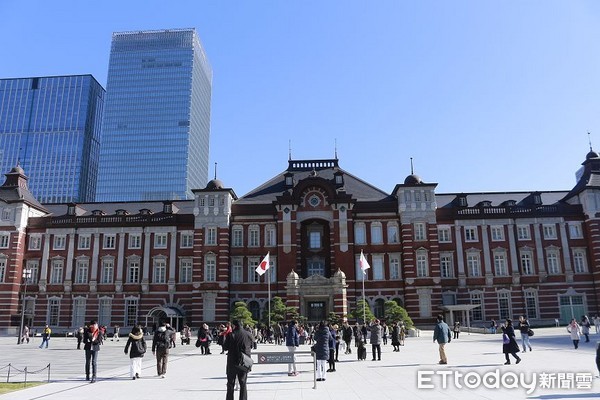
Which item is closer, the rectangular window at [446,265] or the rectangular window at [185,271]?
the rectangular window at [446,265]

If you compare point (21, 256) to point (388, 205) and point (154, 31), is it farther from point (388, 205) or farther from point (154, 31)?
point (154, 31)

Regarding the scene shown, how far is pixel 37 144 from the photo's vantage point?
137750mm

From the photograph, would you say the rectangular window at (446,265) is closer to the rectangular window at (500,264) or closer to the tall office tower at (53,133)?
the rectangular window at (500,264)

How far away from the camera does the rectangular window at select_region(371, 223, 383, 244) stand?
49.6 metres

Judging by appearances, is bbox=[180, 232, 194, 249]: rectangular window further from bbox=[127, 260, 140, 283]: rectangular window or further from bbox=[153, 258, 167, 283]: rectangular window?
bbox=[127, 260, 140, 283]: rectangular window

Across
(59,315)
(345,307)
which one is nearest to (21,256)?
(59,315)

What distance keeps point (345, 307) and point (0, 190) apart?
40.1 metres

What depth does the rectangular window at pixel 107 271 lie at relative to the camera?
167 ft

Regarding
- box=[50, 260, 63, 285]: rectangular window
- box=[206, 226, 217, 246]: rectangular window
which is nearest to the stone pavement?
box=[206, 226, 217, 246]: rectangular window

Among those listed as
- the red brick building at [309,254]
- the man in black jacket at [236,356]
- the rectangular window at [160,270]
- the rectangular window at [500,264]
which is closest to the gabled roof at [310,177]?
the red brick building at [309,254]

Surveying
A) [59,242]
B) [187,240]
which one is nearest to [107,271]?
[59,242]

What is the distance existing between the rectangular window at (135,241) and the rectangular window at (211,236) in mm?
7861

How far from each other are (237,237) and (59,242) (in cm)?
1940

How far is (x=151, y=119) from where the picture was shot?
132875 mm
